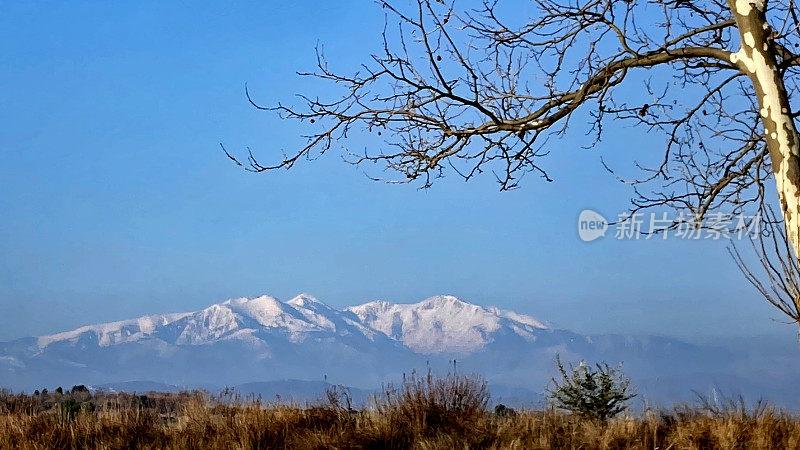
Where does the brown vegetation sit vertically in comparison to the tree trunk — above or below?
below

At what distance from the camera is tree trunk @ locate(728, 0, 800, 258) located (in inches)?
252

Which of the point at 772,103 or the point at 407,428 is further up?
the point at 772,103

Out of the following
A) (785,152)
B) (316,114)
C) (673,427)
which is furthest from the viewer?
(316,114)

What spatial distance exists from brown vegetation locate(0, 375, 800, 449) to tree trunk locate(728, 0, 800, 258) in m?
1.97

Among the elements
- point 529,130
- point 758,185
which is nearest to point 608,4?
point 529,130

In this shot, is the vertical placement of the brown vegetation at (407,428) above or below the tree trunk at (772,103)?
below

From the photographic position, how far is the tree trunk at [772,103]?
641 centimetres

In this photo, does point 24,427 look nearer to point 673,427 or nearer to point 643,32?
point 673,427

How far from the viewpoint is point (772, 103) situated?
21.8ft

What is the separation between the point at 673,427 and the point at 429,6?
4.75 meters

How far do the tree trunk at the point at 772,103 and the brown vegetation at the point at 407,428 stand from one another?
1.97 metres

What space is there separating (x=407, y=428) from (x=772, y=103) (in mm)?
4435

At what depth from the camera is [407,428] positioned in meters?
7.75

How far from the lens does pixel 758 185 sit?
864 cm
